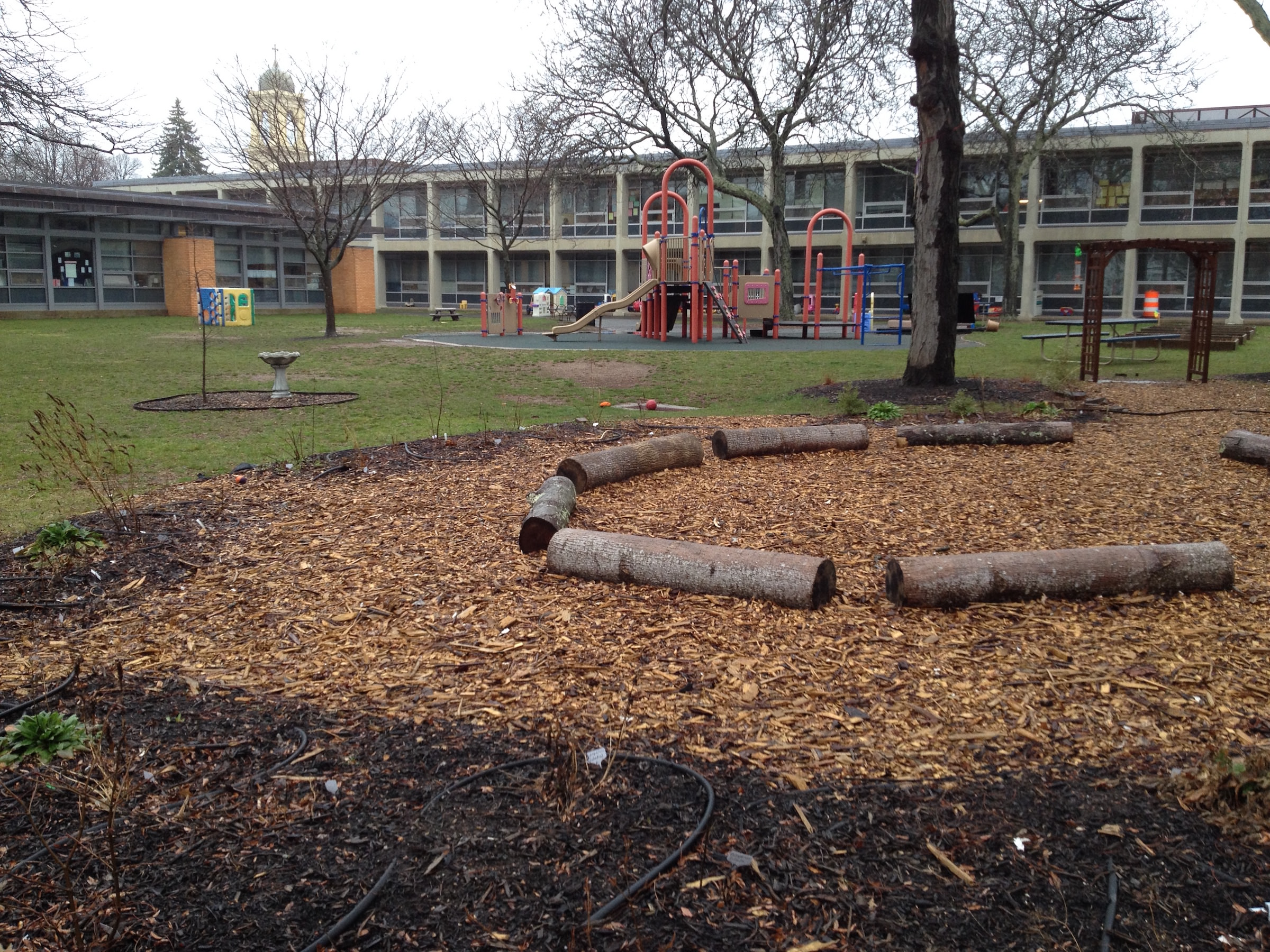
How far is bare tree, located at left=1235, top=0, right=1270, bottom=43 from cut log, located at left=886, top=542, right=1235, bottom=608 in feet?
33.0

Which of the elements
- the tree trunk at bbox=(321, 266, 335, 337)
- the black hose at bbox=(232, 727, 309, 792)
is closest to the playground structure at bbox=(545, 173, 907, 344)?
the tree trunk at bbox=(321, 266, 335, 337)

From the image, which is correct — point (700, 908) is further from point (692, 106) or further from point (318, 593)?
point (692, 106)

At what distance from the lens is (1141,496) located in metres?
6.88

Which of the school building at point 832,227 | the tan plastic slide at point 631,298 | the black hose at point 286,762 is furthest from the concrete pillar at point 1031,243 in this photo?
the black hose at point 286,762

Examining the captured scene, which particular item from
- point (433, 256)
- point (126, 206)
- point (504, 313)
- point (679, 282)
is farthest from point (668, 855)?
point (433, 256)

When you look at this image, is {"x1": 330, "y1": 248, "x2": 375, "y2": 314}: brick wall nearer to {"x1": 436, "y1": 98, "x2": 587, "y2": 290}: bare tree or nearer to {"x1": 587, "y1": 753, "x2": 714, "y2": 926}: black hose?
{"x1": 436, "y1": 98, "x2": 587, "y2": 290}: bare tree

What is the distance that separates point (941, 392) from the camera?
1295 centimetres

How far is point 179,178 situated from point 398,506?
189ft

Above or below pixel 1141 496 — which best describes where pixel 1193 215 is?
above

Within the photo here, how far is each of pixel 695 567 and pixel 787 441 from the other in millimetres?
3698

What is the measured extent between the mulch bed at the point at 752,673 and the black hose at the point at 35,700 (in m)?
0.17

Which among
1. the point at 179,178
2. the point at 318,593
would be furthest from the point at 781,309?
the point at 179,178

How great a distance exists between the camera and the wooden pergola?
1475 centimetres

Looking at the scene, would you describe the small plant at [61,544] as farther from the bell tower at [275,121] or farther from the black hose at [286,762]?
the bell tower at [275,121]
